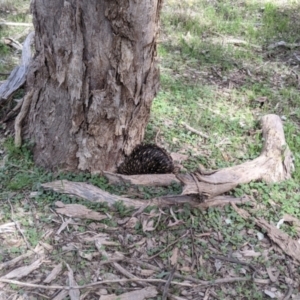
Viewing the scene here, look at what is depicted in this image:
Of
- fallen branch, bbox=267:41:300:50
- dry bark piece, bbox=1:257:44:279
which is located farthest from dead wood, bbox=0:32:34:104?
fallen branch, bbox=267:41:300:50

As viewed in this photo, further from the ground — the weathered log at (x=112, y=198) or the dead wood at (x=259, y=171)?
the dead wood at (x=259, y=171)

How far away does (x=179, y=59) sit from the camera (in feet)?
17.7

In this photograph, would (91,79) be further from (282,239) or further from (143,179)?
(282,239)

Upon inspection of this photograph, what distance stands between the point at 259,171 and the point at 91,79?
140cm

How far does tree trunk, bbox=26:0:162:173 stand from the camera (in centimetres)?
304

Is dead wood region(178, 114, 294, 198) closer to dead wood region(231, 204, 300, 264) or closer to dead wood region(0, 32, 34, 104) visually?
dead wood region(231, 204, 300, 264)

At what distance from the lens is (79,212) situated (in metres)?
3.25

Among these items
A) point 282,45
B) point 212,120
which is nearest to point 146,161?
point 212,120

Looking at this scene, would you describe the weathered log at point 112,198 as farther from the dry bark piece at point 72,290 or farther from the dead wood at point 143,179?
the dry bark piece at point 72,290

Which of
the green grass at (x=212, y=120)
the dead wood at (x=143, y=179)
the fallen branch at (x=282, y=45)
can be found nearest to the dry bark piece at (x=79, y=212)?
the green grass at (x=212, y=120)

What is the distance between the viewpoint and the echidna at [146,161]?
3656mm

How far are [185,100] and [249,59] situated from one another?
4.19ft

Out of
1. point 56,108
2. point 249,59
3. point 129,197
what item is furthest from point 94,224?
point 249,59

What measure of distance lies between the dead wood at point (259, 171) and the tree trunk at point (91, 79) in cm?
62
